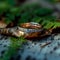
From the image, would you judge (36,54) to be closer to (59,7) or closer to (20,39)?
(20,39)

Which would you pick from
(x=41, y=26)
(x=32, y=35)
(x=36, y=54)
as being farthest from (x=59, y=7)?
(x=36, y=54)

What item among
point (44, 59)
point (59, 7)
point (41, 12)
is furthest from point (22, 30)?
point (59, 7)

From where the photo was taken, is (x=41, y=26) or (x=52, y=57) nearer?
(x=52, y=57)

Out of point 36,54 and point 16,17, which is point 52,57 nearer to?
point 36,54

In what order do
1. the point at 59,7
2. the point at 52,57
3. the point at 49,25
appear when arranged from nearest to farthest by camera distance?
the point at 52,57
the point at 49,25
the point at 59,7

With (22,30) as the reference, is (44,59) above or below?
below

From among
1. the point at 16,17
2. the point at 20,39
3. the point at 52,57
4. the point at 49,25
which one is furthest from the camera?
the point at 16,17
